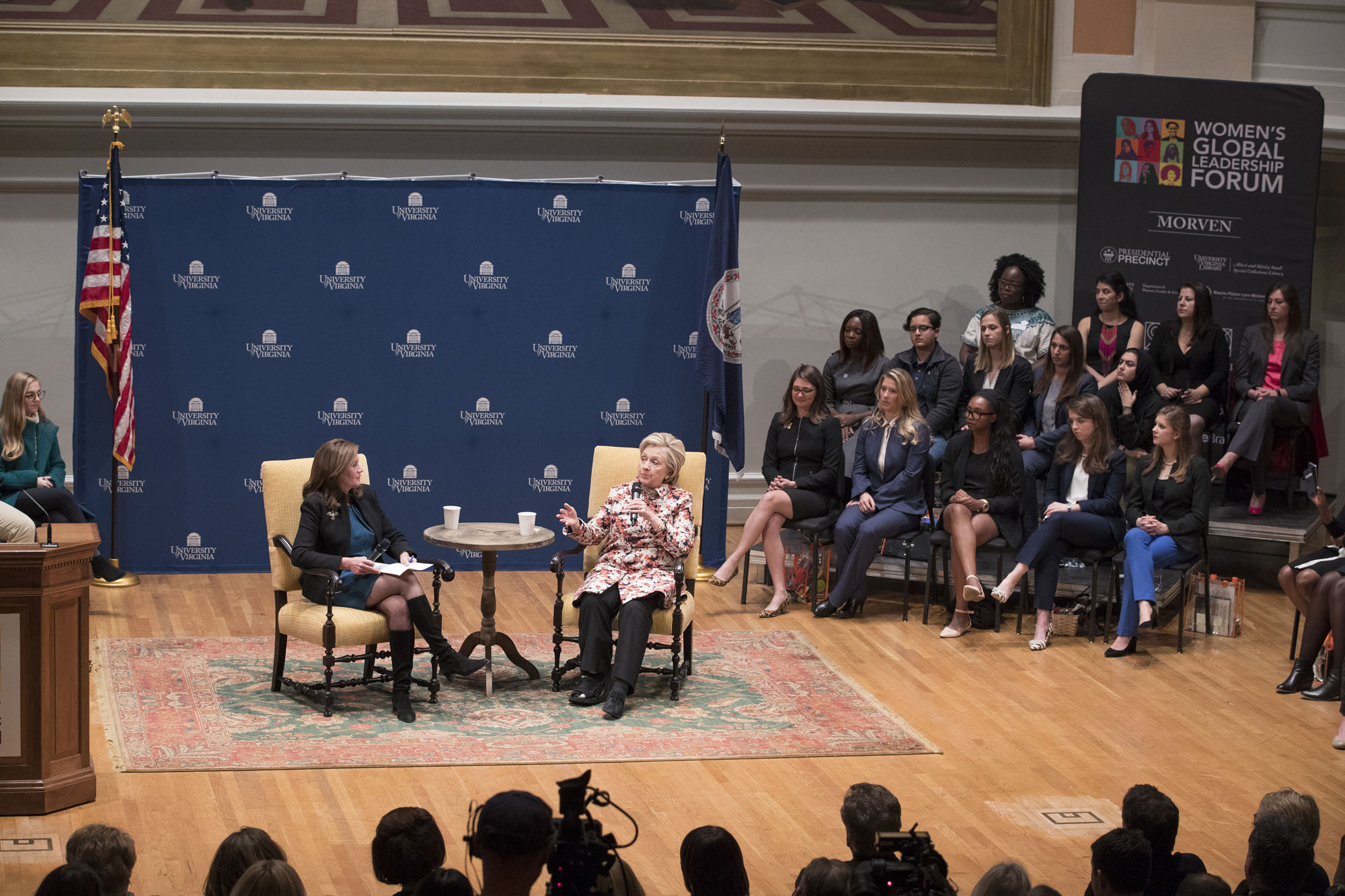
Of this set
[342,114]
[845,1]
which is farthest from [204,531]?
[845,1]

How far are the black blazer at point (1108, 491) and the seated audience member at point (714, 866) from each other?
5.13 meters

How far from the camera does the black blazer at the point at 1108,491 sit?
7562 mm

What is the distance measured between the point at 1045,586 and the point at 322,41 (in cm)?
576

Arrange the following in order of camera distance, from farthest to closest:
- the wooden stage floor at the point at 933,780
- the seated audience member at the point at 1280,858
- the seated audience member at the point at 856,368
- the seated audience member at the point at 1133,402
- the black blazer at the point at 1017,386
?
the seated audience member at the point at 856,368 → the black blazer at the point at 1017,386 → the seated audience member at the point at 1133,402 → the wooden stage floor at the point at 933,780 → the seated audience member at the point at 1280,858

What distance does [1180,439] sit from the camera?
24.5ft

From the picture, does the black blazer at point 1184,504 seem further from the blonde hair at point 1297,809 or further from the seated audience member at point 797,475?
the blonde hair at point 1297,809

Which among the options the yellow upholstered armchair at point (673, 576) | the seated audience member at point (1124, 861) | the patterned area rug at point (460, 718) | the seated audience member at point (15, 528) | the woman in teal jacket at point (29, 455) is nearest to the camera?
the seated audience member at point (1124, 861)

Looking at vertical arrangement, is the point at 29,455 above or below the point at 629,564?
above

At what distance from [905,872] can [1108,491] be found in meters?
5.49

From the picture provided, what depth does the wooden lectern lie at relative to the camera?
15.5 ft

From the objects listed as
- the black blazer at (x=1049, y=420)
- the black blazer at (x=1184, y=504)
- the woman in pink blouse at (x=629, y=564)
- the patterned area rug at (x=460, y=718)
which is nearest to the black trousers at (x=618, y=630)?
the woman in pink blouse at (x=629, y=564)

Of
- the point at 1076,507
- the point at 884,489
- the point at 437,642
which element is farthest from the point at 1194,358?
the point at 437,642

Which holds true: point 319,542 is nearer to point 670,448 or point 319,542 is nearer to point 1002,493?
point 670,448

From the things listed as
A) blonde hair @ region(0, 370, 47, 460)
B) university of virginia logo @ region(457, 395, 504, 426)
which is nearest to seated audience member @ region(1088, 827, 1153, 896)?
university of virginia logo @ region(457, 395, 504, 426)
